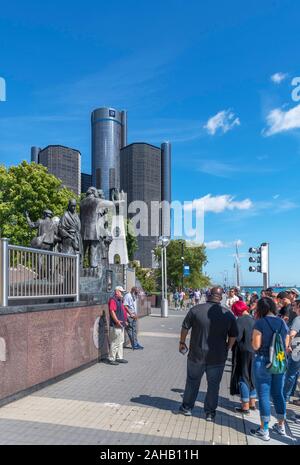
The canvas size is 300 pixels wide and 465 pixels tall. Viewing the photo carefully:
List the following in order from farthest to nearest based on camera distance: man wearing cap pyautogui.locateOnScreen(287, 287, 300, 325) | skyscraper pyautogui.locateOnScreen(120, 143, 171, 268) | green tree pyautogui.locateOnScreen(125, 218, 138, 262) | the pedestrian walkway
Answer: skyscraper pyautogui.locateOnScreen(120, 143, 171, 268) < green tree pyautogui.locateOnScreen(125, 218, 138, 262) < man wearing cap pyautogui.locateOnScreen(287, 287, 300, 325) < the pedestrian walkway

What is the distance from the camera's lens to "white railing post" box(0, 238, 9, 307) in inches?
252

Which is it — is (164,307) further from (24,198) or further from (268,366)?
(268,366)

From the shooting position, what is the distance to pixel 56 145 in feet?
274

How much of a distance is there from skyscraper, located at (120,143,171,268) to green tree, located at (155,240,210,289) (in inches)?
2345

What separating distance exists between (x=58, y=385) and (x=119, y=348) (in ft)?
8.48

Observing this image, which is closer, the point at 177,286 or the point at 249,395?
the point at 249,395

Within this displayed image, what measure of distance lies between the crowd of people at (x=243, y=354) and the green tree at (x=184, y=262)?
42.3 meters

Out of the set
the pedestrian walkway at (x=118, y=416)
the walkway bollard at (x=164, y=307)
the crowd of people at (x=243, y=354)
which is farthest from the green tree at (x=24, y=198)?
the crowd of people at (x=243, y=354)

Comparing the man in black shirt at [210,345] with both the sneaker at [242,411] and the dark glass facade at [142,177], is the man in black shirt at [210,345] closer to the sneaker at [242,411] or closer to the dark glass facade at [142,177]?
the sneaker at [242,411]

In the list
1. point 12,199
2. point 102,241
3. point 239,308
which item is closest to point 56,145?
point 12,199

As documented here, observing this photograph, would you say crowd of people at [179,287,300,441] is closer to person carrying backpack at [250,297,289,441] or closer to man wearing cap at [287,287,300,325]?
person carrying backpack at [250,297,289,441]

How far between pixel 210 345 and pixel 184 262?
4464cm

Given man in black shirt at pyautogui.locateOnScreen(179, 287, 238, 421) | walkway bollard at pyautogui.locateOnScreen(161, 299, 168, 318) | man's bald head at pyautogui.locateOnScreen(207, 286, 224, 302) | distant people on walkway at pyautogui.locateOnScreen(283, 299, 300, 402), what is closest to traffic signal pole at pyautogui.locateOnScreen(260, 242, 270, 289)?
distant people on walkway at pyautogui.locateOnScreen(283, 299, 300, 402)
